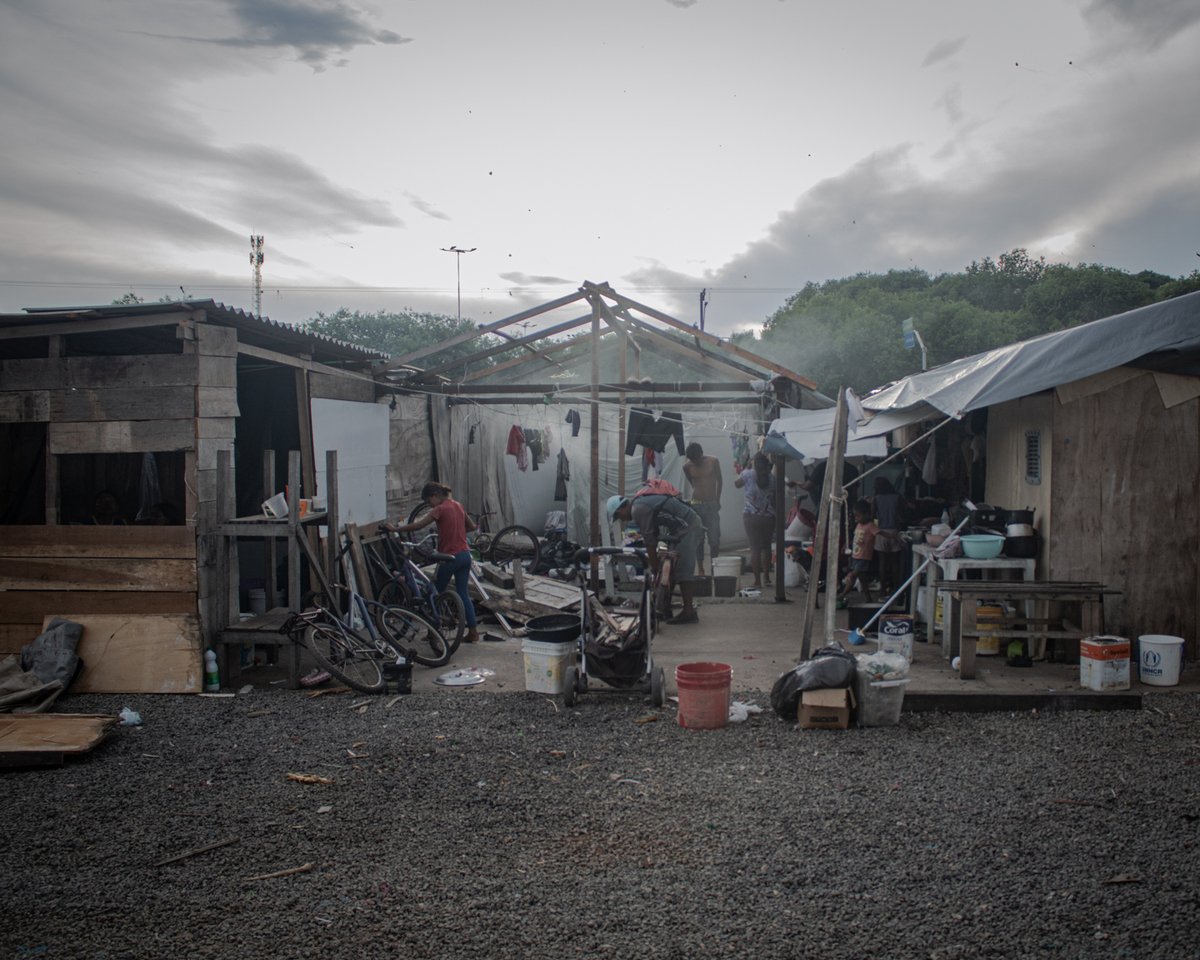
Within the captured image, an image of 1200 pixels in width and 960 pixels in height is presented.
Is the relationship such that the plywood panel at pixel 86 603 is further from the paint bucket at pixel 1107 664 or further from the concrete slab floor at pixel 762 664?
the paint bucket at pixel 1107 664

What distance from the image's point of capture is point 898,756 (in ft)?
18.5

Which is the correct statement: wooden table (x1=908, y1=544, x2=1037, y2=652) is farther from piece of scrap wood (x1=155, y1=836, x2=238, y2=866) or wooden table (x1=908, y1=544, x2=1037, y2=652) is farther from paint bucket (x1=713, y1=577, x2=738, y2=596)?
piece of scrap wood (x1=155, y1=836, x2=238, y2=866)

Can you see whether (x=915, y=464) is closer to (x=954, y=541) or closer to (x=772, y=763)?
(x=954, y=541)

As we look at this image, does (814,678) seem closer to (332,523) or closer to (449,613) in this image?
(449,613)

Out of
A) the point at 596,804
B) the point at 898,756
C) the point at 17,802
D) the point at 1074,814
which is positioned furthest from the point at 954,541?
the point at 17,802

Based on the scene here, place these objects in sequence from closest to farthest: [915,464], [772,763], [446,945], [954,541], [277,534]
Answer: [446,945] < [772,763] < [277,534] < [954,541] < [915,464]

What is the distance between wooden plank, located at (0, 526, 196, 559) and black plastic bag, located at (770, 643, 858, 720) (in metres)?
5.14

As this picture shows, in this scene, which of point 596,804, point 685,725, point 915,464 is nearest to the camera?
point 596,804

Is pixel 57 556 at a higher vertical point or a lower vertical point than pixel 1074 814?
higher

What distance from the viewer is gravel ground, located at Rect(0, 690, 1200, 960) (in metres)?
3.54

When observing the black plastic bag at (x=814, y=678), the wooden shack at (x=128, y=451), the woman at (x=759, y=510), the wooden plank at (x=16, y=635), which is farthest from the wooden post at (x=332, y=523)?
the woman at (x=759, y=510)

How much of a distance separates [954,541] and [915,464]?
375cm

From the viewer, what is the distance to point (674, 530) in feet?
31.9

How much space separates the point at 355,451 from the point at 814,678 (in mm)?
6737
